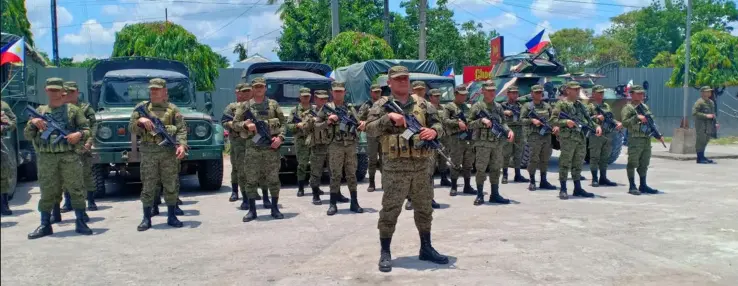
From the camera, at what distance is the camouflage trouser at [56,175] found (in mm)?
6715

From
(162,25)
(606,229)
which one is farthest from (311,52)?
(606,229)

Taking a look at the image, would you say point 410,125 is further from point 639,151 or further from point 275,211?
point 639,151

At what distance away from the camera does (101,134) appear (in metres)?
9.05

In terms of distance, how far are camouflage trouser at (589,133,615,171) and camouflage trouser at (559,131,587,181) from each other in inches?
51.3

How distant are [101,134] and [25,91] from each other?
6.65 ft

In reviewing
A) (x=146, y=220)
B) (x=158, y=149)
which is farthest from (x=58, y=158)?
(x=146, y=220)

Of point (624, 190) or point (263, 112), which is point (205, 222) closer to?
point (263, 112)

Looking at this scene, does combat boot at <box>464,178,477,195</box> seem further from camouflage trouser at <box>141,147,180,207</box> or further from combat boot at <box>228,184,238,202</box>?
camouflage trouser at <box>141,147,180,207</box>

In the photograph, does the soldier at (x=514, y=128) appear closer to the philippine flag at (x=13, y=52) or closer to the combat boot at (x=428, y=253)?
the combat boot at (x=428, y=253)

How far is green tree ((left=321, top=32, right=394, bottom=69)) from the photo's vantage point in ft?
62.1

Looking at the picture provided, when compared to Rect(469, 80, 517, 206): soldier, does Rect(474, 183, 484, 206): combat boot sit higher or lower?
lower

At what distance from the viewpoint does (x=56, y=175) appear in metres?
6.78

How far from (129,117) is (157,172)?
2.52 metres

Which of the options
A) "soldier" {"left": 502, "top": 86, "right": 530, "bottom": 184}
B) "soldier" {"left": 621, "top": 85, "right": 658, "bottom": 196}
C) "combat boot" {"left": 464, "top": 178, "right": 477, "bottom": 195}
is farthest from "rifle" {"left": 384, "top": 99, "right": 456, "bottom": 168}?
"soldier" {"left": 502, "top": 86, "right": 530, "bottom": 184}
